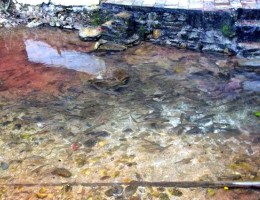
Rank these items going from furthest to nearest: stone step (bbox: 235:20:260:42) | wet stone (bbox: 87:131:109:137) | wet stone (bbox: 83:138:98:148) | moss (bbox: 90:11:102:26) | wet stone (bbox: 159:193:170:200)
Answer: moss (bbox: 90:11:102:26)
stone step (bbox: 235:20:260:42)
wet stone (bbox: 87:131:109:137)
wet stone (bbox: 83:138:98:148)
wet stone (bbox: 159:193:170:200)

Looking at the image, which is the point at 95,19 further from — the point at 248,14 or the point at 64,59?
the point at 248,14

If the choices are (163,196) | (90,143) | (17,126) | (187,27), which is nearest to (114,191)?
(163,196)

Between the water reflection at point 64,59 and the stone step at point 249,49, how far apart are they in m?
2.48

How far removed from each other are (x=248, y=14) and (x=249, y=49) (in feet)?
2.07

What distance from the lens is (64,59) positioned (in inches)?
233

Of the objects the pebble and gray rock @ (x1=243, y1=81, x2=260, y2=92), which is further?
gray rock @ (x1=243, y1=81, x2=260, y2=92)

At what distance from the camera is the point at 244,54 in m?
5.41

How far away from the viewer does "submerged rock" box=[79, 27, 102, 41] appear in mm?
6401

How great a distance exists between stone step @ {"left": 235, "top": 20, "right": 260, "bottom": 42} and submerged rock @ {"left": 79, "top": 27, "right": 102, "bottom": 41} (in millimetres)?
2743

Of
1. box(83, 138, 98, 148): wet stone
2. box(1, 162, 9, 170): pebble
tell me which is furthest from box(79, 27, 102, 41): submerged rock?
box(1, 162, 9, 170): pebble

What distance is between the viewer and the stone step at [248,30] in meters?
5.33

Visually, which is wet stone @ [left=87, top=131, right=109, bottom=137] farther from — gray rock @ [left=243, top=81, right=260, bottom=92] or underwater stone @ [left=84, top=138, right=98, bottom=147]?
gray rock @ [left=243, top=81, right=260, bottom=92]

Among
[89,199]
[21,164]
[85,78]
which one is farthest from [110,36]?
[89,199]

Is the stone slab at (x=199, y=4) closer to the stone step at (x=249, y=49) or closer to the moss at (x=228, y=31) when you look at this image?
the moss at (x=228, y=31)
